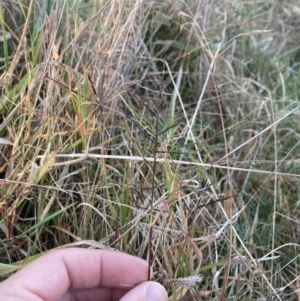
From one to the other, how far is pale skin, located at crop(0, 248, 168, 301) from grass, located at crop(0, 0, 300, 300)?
5 centimetres

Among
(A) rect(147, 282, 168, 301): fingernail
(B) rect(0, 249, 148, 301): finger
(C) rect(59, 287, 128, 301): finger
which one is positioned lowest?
(C) rect(59, 287, 128, 301): finger

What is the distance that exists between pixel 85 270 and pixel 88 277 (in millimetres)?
15

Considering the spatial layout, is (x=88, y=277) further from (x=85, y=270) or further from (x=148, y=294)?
(x=148, y=294)

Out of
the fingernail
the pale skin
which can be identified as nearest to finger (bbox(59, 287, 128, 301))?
the pale skin

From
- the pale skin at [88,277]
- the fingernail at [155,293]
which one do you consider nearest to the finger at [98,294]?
the pale skin at [88,277]

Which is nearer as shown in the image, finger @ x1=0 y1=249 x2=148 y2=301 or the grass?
finger @ x1=0 y1=249 x2=148 y2=301

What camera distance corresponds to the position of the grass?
921 mm

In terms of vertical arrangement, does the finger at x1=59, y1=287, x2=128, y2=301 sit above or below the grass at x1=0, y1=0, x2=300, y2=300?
below

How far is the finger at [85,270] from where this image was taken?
2.53 ft

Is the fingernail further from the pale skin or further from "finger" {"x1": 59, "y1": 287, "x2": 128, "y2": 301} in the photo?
"finger" {"x1": 59, "y1": 287, "x2": 128, "y2": 301}

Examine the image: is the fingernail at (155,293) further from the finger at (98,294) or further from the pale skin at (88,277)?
the finger at (98,294)

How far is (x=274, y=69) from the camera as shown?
1.50m

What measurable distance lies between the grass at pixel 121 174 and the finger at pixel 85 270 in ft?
0.16

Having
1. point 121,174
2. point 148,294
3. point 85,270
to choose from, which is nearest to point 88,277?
point 85,270
